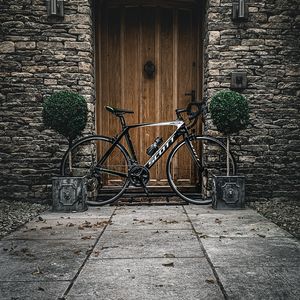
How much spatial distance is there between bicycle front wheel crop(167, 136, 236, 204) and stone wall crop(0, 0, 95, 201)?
61.3 inches

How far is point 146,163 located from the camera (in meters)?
5.03

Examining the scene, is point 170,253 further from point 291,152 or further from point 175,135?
point 291,152

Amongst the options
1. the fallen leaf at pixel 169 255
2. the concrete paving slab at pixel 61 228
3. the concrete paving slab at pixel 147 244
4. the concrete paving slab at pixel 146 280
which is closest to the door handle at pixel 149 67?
the concrete paving slab at pixel 61 228

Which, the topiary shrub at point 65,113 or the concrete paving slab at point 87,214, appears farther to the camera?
the topiary shrub at point 65,113

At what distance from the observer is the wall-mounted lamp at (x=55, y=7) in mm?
5094

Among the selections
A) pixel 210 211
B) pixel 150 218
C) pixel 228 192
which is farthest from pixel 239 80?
pixel 150 218

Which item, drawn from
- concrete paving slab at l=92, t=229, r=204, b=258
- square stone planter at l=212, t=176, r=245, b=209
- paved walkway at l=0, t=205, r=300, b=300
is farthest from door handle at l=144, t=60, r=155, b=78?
concrete paving slab at l=92, t=229, r=204, b=258

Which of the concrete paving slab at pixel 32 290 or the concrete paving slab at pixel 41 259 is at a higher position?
the concrete paving slab at pixel 32 290

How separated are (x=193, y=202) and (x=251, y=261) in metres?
2.25

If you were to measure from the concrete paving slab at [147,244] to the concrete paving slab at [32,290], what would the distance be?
0.62 metres

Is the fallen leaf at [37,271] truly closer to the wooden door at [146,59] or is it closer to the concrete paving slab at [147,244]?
the concrete paving slab at [147,244]

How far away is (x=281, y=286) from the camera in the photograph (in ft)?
7.56

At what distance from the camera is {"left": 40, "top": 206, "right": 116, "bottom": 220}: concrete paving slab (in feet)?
14.7

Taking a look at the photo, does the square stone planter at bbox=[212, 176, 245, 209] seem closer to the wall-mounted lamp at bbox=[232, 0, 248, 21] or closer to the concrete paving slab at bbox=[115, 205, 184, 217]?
the concrete paving slab at bbox=[115, 205, 184, 217]
